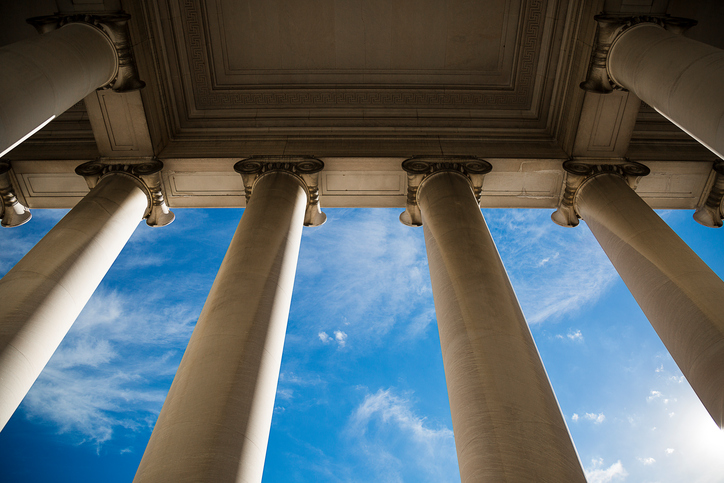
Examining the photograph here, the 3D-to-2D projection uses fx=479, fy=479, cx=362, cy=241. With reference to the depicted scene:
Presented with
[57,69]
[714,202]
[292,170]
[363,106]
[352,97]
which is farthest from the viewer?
[352,97]

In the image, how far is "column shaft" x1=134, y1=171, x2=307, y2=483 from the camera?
23734mm

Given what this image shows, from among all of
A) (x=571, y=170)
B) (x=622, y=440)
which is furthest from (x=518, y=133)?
(x=622, y=440)

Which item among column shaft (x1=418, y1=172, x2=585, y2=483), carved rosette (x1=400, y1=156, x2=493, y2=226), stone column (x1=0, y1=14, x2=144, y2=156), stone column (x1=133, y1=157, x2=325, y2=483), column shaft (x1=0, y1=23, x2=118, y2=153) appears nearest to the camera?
column shaft (x1=418, y1=172, x2=585, y2=483)

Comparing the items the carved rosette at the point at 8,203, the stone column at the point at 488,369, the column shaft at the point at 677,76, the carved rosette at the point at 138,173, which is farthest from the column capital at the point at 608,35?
the carved rosette at the point at 8,203

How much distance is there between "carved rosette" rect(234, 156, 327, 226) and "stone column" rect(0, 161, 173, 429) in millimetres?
10144

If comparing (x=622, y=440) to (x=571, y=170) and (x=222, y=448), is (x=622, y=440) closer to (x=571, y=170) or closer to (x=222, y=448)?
(x=571, y=170)

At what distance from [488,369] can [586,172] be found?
32.4 m

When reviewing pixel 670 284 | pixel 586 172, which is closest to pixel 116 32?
pixel 586 172

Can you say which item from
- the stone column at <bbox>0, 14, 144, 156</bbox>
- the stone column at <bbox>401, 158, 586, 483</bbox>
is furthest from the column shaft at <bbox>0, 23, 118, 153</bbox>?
the stone column at <bbox>401, 158, 586, 483</bbox>

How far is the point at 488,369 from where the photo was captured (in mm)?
28266

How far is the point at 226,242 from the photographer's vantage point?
358 feet

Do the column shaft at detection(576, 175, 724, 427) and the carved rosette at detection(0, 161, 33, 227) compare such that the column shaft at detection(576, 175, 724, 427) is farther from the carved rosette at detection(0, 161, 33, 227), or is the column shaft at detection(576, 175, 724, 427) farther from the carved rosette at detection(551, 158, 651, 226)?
the carved rosette at detection(0, 161, 33, 227)

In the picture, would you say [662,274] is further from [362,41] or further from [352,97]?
[362,41]

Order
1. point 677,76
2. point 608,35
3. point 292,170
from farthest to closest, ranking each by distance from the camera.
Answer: point 292,170 < point 608,35 < point 677,76
